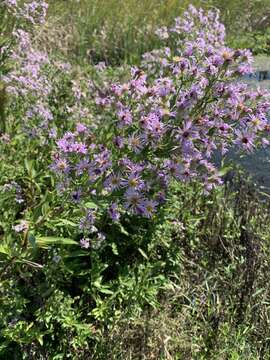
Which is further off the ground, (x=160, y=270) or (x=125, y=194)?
(x=125, y=194)

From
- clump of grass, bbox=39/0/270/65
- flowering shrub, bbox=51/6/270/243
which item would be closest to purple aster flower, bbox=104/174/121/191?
flowering shrub, bbox=51/6/270/243

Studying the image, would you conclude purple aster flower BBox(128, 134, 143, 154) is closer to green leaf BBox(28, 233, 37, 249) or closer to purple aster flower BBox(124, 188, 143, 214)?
purple aster flower BBox(124, 188, 143, 214)

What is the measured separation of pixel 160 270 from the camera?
8.84 feet

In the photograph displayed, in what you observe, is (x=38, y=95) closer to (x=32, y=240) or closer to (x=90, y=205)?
(x=90, y=205)

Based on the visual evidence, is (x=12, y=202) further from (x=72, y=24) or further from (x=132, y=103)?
(x=72, y=24)

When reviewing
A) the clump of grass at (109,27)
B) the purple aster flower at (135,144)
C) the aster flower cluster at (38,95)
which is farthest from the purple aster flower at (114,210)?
the clump of grass at (109,27)

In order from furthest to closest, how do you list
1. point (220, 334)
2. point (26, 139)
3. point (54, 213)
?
1. point (26, 139)
2. point (220, 334)
3. point (54, 213)

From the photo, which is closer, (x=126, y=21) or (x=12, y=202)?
(x=12, y=202)

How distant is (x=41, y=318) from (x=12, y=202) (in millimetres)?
646

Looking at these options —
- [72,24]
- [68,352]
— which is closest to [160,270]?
[68,352]

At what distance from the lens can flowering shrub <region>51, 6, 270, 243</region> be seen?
75.7 inches

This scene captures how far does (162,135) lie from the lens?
1.92m

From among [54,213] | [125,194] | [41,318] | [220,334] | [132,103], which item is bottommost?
[220,334]

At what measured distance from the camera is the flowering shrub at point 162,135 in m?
1.92
